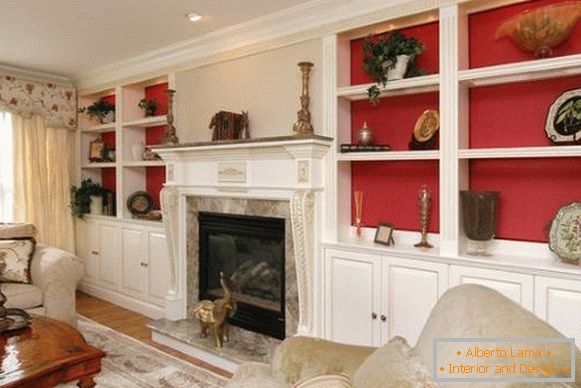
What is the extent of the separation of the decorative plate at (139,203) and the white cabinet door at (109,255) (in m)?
0.27

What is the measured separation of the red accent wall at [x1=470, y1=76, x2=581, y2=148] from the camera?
242 cm

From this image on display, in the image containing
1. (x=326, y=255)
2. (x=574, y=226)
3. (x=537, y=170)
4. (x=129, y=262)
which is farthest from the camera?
(x=129, y=262)

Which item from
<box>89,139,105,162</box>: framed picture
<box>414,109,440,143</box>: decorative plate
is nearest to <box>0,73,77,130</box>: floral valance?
<box>89,139,105,162</box>: framed picture

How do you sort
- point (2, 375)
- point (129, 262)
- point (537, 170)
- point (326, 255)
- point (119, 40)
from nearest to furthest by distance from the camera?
point (2, 375) → point (537, 170) → point (326, 255) → point (119, 40) → point (129, 262)

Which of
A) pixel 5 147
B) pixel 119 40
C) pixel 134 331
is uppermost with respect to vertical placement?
pixel 119 40

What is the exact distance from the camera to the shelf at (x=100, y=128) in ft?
15.8

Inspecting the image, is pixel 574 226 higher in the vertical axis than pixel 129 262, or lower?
higher

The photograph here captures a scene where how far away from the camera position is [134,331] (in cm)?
391

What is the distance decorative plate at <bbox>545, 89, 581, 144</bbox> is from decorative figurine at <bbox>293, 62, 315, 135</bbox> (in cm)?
140

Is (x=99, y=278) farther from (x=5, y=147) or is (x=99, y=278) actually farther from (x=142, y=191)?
(x=5, y=147)

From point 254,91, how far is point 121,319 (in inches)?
99.3

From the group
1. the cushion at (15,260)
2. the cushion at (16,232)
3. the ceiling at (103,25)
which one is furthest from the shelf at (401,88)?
the cushion at (16,232)

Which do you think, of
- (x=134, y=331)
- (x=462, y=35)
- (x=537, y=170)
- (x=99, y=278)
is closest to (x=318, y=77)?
(x=462, y=35)

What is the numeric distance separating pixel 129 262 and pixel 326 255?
246 cm
